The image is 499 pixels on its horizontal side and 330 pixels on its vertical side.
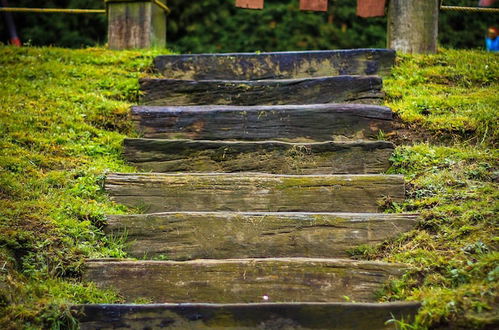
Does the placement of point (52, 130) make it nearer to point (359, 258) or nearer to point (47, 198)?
point (47, 198)

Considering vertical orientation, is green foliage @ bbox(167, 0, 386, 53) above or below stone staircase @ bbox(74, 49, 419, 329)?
above

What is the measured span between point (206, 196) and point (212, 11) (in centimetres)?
689

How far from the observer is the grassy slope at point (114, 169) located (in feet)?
7.55

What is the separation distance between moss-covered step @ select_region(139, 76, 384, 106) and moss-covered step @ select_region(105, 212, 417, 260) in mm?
1540

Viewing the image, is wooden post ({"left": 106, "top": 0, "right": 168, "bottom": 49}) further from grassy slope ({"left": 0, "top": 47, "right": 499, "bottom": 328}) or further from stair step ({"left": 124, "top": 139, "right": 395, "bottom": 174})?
stair step ({"left": 124, "top": 139, "right": 395, "bottom": 174})

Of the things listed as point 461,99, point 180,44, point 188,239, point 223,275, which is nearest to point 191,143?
point 188,239

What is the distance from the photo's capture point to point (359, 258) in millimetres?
2705

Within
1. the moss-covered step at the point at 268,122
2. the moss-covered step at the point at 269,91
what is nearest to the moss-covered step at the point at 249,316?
the moss-covered step at the point at 268,122

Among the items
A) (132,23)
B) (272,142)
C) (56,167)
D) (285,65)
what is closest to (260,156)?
(272,142)

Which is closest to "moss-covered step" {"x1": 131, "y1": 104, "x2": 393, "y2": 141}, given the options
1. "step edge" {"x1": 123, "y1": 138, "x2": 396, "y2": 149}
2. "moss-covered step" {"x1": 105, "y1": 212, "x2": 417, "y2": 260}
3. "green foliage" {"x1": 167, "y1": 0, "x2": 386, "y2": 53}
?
"step edge" {"x1": 123, "y1": 138, "x2": 396, "y2": 149}

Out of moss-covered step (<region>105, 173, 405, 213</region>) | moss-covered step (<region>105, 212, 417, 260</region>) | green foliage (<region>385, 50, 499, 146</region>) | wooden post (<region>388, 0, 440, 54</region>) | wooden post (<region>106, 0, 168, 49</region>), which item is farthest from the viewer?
wooden post (<region>106, 0, 168, 49</region>)

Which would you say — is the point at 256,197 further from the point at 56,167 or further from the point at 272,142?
the point at 56,167

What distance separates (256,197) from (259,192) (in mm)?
34

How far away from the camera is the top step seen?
15.0ft
